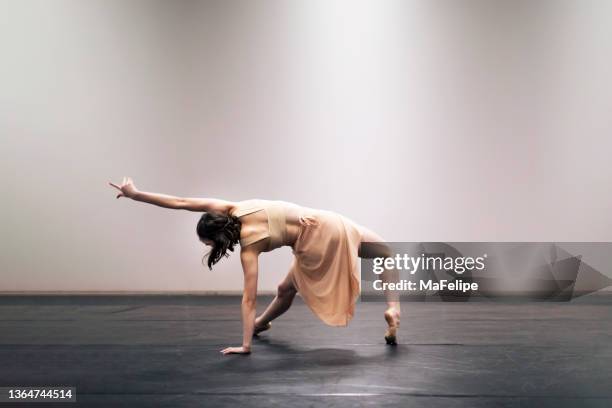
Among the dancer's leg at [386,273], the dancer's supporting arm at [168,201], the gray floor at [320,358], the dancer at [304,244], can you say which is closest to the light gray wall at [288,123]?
the gray floor at [320,358]

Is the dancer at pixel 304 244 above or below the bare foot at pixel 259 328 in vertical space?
above

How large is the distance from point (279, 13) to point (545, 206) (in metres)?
2.56

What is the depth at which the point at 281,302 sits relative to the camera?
308 centimetres

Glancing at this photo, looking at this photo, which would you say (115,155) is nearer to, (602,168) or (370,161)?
(370,161)

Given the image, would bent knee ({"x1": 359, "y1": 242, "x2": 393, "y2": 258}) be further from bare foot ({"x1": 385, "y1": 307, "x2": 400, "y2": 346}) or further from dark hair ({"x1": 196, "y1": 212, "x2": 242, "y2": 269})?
dark hair ({"x1": 196, "y1": 212, "x2": 242, "y2": 269})

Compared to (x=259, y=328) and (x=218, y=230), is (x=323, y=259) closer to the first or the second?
(x=218, y=230)

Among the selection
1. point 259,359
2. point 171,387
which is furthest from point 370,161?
point 171,387

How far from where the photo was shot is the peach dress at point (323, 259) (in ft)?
9.32

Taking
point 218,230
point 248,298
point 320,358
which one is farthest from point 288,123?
point 320,358

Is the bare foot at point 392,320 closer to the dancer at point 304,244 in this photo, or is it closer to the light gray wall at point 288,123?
the dancer at point 304,244

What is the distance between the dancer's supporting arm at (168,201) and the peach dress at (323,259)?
100 millimetres

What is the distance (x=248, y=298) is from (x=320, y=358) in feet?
1.35

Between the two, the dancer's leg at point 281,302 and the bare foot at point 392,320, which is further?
the dancer's leg at point 281,302

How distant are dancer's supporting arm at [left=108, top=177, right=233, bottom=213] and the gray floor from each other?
0.67m
